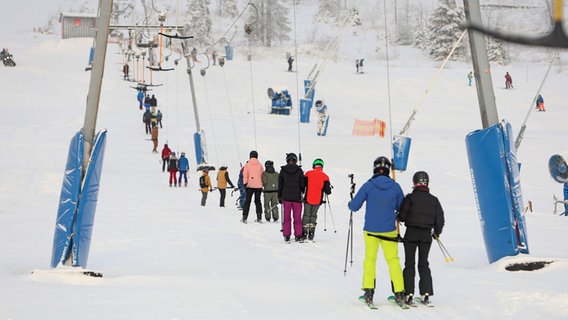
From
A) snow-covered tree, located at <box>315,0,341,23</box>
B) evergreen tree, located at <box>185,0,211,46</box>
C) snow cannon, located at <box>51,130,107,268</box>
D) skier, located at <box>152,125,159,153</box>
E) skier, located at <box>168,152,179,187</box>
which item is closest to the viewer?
snow cannon, located at <box>51,130,107,268</box>

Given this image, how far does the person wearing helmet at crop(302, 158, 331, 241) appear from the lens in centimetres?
1478

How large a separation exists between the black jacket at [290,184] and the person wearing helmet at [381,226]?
18.8 feet

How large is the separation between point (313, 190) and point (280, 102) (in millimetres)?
36532

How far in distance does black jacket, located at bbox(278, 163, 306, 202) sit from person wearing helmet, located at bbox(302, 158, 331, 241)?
0.21 metres

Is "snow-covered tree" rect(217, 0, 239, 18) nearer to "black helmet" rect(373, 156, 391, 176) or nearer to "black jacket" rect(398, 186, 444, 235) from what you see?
"black helmet" rect(373, 156, 391, 176)

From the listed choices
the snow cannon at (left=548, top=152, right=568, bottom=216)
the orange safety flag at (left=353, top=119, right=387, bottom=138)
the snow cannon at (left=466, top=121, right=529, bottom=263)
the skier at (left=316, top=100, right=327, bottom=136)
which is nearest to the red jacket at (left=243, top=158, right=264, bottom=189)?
the snow cannon at (left=466, top=121, right=529, bottom=263)

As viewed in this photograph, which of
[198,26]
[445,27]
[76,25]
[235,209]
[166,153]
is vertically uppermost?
[198,26]

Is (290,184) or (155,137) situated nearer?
(290,184)

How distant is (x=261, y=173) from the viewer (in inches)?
731

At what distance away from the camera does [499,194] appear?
1159 cm

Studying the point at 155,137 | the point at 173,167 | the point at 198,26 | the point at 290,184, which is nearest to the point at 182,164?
the point at 173,167

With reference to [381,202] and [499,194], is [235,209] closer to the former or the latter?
[499,194]

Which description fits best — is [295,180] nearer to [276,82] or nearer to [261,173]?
[261,173]

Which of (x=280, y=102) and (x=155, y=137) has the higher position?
(x=280, y=102)
